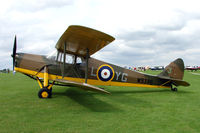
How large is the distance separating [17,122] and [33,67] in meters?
3.61

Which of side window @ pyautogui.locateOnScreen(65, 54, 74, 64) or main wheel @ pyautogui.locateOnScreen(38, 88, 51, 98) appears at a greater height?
side window @ pyautogui.locateOnScreen(65, 54, 74, 64)

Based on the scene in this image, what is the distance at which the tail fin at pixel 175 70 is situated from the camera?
29.6 ft

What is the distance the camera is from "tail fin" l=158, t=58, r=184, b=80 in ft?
29.6

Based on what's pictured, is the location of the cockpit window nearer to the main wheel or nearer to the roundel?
the roundel

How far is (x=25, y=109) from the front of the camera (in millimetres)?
4559

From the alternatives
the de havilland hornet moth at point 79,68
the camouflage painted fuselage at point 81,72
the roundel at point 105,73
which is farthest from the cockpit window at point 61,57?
the roundel at point 105,73

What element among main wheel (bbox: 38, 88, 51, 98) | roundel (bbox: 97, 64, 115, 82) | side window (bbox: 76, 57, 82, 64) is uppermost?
side window (bbox: 76, 57, 82, 64)

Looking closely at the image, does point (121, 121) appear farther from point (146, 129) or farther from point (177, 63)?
point (177, 63)

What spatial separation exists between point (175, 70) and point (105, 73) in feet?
14.6

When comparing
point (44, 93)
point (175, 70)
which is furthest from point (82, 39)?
point (175, 70)

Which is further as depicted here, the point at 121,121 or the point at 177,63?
the point at 177,63

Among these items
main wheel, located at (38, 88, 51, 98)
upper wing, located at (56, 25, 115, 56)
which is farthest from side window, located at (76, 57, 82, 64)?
main wheel, located at (38, 88, 51, 98)

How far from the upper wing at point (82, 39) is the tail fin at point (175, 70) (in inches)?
201

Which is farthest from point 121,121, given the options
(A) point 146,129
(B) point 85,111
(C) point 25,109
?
(C) point 25,109
